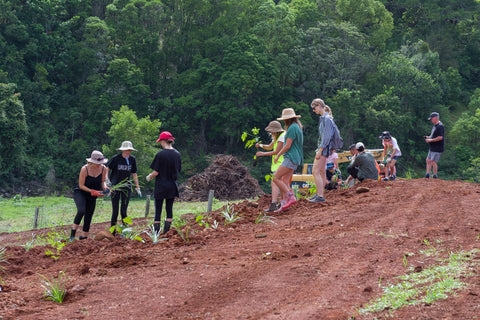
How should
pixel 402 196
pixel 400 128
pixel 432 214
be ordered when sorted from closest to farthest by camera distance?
pixel 432 214 < pixel 402 196 < pixel 400 128

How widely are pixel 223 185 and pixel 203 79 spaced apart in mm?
21077

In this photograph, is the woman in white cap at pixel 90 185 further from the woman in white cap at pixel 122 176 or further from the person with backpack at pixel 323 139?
the person with backpack at pixel 323 139

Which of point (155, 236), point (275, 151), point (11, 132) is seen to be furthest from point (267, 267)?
point (11, 132)

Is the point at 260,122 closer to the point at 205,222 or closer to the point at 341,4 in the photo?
the point at 341,4

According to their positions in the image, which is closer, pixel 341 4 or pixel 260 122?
pixel 260 122

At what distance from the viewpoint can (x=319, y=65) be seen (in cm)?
5575

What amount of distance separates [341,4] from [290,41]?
9.24m

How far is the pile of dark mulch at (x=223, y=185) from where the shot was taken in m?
35.2

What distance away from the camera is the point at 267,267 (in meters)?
7.02

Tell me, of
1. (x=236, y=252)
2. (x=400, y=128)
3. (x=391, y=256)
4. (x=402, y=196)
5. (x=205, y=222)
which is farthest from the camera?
(x=400, y=128)

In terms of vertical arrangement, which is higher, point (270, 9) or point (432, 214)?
point (270, 9)

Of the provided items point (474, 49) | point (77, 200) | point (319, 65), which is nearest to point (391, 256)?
point (77, 200)

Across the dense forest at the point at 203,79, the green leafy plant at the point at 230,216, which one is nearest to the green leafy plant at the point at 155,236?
the green leafy plant at the point at 230,216

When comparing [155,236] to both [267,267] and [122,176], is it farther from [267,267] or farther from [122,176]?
[267,267]
